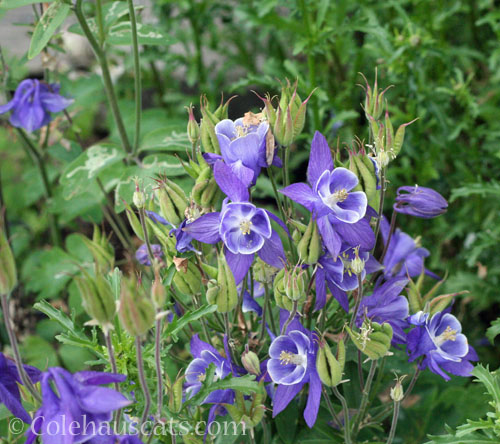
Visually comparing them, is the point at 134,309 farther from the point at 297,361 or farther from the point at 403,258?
the point at 403,258

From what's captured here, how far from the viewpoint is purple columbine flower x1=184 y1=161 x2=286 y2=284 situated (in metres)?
0.78

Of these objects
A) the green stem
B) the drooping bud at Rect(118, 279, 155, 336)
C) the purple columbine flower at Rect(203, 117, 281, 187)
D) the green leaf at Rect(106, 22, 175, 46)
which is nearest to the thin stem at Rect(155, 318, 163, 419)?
the drooping bud at Rect(118, 279, 155, 336)

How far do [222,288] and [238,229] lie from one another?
81 mm

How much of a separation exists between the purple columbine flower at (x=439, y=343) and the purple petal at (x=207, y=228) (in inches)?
12.3

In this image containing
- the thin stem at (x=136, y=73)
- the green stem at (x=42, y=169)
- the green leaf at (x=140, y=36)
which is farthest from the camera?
the green stem at (x=42, y=169)

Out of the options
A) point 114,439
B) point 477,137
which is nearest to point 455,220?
point 477,137

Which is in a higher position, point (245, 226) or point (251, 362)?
point (245, 226)

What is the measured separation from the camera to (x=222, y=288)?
2.54 ft

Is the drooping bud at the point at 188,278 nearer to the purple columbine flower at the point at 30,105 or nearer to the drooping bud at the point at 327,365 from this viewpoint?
the drooping bud at the point at 327,365

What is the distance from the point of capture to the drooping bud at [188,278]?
0.83 metres

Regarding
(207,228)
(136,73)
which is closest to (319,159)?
(207,228)

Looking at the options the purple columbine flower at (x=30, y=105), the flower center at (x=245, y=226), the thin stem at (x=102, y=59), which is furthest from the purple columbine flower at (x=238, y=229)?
the purple columbine flower at (x=30, y=105)

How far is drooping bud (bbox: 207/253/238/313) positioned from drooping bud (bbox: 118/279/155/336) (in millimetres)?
170

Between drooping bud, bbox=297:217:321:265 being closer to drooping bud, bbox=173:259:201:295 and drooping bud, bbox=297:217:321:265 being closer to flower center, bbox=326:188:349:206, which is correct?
flower center, bbox=326:188:349:206
